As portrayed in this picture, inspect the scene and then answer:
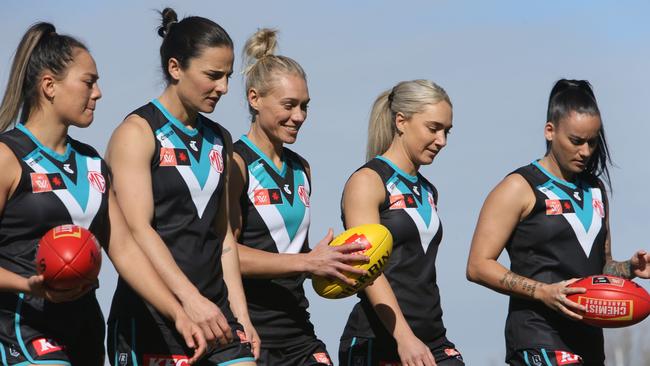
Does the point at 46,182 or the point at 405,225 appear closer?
the point at 46,182

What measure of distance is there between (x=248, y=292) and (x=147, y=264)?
5.26 ft

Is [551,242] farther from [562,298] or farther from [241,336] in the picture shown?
[241,336]

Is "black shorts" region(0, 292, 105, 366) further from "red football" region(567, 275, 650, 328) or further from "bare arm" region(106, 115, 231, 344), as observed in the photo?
"red football" region(567, 275, 650, 328)

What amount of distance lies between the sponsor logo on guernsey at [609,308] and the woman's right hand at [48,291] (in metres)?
3.38

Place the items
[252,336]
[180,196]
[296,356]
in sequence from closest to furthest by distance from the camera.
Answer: [180,196], [252,336], [296,356]

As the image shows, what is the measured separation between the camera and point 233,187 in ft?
26.8

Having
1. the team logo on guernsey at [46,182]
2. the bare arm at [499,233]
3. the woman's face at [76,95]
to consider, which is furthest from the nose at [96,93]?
the bare arm at [499,233]

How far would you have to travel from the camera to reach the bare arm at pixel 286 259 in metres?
7.59

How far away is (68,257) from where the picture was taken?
5.97m

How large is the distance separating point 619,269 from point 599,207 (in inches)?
17.7

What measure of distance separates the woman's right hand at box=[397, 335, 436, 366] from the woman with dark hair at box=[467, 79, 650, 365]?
2.46ft

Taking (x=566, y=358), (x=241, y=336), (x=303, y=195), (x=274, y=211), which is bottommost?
(x=566, y=358)

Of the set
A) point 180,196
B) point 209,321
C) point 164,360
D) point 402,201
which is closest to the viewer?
point 209,321

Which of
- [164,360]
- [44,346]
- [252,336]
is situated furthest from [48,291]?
[252,336]
